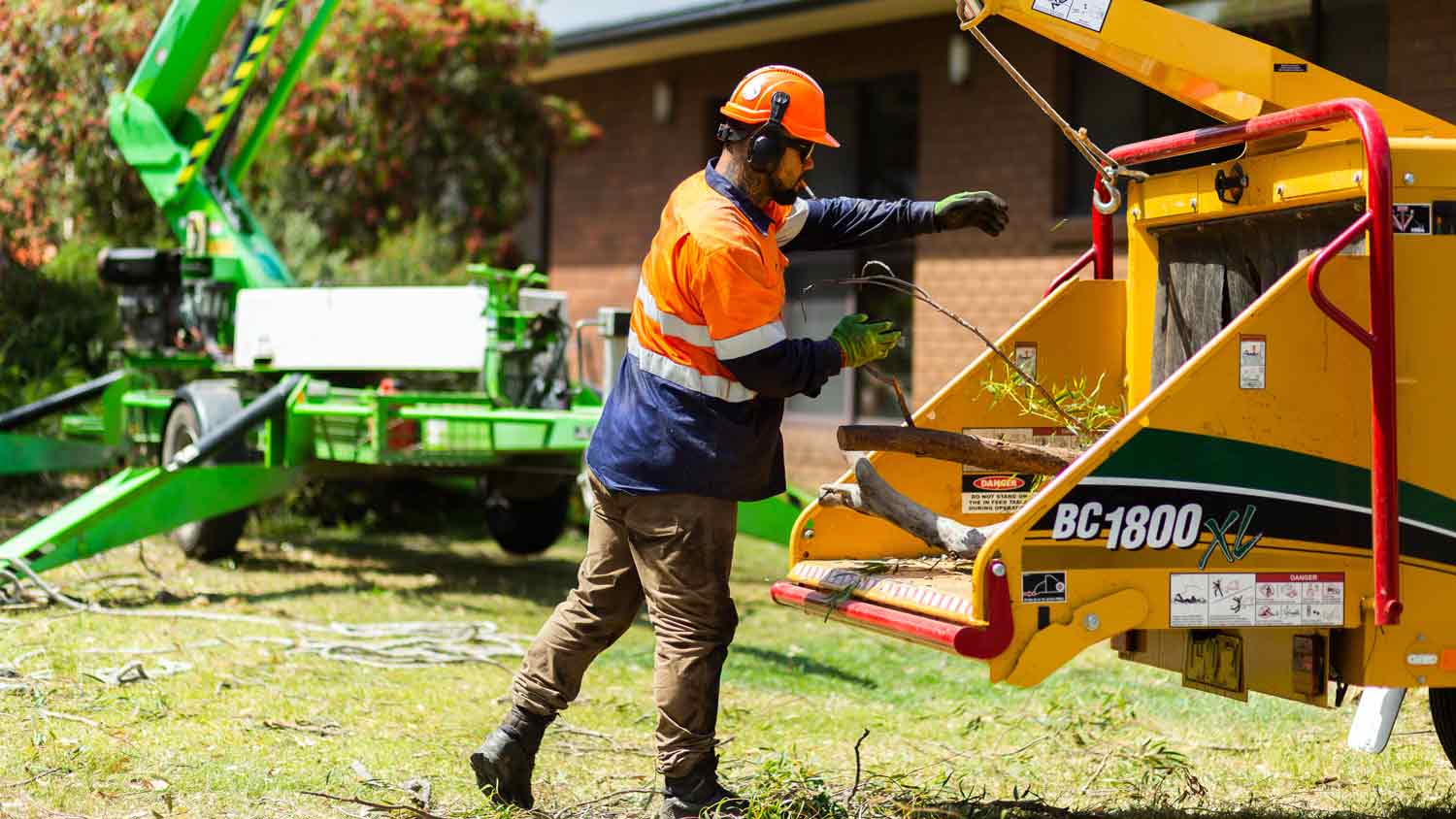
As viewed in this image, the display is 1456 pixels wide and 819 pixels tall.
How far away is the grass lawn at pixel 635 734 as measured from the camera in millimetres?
4926

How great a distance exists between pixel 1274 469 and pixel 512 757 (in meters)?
2.22

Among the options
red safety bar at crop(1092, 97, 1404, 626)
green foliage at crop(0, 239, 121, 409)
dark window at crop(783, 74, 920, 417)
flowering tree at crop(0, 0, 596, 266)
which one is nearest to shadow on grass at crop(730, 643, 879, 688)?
red safety bar at crop(1092, 97, 1404, 626)

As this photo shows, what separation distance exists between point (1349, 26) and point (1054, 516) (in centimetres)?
579

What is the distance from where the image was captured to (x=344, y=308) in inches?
337

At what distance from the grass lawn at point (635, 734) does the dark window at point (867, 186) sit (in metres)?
5.32

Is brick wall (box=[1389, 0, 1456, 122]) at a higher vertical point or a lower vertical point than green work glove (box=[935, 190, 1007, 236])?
higher

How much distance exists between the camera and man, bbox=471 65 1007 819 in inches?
170

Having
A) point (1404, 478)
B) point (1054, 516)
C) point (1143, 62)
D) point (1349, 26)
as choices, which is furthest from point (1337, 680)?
point (1349, 26)

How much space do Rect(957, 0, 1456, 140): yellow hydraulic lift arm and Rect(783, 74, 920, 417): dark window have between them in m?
8.11

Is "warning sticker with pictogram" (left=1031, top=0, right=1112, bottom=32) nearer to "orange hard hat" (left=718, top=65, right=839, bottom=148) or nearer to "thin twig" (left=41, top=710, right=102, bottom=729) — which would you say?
"orange hard hat" (left=718, top=65, right=839, bottom=148)

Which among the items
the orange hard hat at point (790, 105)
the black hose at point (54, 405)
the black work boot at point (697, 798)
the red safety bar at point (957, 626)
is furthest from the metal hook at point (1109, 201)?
the black hose at point (54, 405)

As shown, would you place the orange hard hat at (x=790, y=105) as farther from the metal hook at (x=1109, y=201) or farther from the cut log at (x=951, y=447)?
the metal hook at (x=1109, y=201)

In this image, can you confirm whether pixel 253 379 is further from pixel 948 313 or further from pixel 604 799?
pixel 948 313

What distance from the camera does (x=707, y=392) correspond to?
4.44 metres
